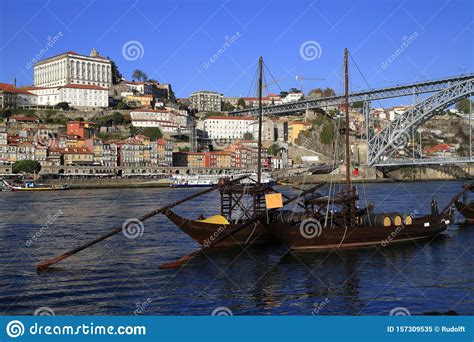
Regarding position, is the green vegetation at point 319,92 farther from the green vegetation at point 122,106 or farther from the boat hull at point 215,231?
the boat hull at point 215,231

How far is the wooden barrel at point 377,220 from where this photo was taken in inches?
551

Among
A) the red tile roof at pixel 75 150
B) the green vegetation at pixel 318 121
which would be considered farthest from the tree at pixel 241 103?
the red tile roof at pixel 75 150

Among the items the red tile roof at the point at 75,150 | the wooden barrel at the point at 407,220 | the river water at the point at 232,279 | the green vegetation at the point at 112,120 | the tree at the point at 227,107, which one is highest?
the tree at the point at 227,107

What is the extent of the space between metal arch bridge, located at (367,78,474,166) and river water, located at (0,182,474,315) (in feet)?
97.1

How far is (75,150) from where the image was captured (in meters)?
53.1

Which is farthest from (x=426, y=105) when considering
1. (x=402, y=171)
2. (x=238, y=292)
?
(x=238, y=292)

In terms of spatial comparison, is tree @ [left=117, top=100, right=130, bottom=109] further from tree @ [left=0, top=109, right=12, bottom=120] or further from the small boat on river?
the small boat on river

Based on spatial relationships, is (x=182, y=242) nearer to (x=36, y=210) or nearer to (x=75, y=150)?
(x=36, y=210)

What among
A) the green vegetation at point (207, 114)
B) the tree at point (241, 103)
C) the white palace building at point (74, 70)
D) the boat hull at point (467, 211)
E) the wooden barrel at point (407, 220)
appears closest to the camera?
the wooden barrel at point (407, 220)

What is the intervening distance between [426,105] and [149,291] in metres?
39.9

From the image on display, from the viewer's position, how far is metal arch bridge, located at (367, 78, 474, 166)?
4272 cm

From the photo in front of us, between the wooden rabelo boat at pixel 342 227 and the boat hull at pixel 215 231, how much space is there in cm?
46

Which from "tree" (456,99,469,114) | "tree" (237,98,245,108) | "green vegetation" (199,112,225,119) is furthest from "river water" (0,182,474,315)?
"tree" (456,99,469,114)

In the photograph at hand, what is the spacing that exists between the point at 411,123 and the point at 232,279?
39.1 metres
